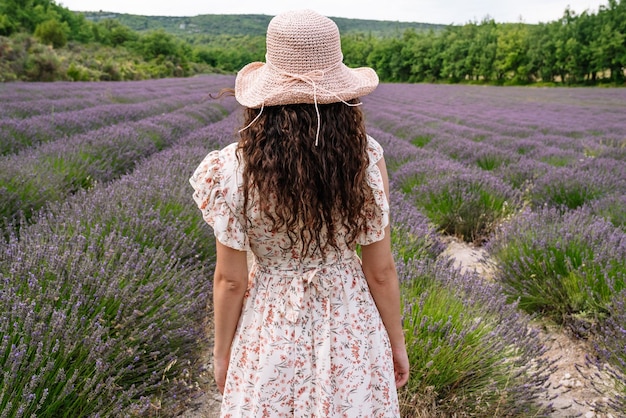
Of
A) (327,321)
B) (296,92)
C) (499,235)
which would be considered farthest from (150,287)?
(499,235)

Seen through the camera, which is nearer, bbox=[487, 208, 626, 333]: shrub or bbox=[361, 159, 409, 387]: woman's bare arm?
bbox=[361, 159, 409, 387]: woman's bare arm

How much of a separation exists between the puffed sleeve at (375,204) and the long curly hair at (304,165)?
27 millimetres

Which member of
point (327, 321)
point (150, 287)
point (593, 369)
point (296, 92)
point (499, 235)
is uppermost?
point (296, 92)

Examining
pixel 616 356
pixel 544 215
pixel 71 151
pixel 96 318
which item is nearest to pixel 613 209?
pixel 544 215

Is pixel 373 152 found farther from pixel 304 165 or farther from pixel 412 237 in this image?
pixel 412 237

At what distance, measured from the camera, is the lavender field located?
1520mm

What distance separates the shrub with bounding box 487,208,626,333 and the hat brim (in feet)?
5.98

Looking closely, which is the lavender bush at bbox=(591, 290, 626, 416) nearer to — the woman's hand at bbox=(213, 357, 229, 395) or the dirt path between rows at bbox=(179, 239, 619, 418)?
the dirt path between rows at bbox=(179, 239, 619, 418)

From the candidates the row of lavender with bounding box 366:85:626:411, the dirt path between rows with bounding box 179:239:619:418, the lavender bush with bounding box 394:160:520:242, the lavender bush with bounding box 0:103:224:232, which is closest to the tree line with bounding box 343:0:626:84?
the row of lavender with bounding box 366:85:626:411

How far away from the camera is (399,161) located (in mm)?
5582

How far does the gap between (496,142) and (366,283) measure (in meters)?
6.82

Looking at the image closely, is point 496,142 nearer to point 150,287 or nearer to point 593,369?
point 593,369

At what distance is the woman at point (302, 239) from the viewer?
1.05m

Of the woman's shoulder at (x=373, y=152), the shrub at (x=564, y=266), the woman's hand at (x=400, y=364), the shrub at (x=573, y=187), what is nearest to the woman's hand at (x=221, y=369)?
the woman's hand at (x=400, y=364)
